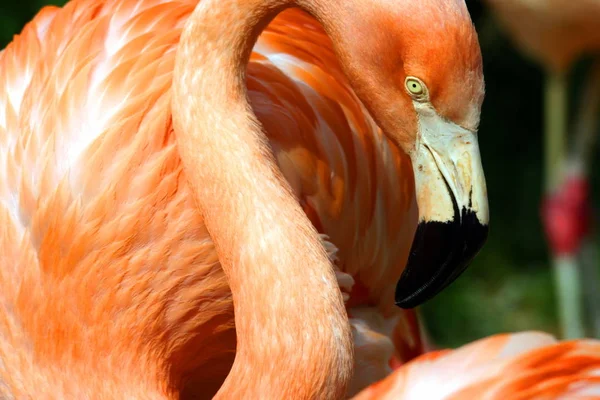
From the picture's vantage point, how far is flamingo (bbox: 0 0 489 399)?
2.00 metres

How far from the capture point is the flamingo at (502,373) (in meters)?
2.08

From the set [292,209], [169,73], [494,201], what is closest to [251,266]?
[292,209]

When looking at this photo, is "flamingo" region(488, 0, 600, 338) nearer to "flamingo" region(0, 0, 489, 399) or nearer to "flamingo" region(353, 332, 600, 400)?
"flamingo" region(0, 0, 489, 399)

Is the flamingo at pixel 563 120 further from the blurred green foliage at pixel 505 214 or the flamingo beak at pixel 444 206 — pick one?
the flamingo beak at pixel 444 206

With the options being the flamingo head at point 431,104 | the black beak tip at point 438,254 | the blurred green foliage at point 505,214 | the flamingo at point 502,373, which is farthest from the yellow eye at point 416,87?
the blurred green foliage at point 505,214

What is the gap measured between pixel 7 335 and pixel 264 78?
91 centimetres

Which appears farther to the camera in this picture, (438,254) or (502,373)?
(502,373)

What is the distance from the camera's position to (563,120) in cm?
516

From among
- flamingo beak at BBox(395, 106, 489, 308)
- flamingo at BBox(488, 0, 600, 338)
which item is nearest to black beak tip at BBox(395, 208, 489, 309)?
flamingo beak at BBox(395, 106, 489, 308)

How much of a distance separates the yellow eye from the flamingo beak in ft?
0.12

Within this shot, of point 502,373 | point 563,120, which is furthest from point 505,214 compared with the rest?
point 502,373

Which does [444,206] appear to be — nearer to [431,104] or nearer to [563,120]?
[431,104]

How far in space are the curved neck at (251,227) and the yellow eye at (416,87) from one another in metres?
0.34

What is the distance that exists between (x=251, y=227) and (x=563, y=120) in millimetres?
3464
